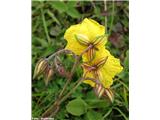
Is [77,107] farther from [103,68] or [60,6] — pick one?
[60,6]

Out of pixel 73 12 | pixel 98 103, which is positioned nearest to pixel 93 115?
pixel 98 103

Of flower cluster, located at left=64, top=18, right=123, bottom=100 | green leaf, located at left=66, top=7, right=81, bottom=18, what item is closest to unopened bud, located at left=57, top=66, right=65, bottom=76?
flower cluster, located at left=64, top=18, right=123, bottom=100

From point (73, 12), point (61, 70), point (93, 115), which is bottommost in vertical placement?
point (93, 115)

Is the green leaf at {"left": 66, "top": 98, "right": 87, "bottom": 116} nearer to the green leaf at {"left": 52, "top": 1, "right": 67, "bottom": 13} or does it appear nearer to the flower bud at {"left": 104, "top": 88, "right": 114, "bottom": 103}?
the flower bud at {"left": 104, "top": 88, "right": 114, "bottom": 103}

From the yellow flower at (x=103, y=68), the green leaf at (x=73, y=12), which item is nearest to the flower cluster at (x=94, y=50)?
the yellow flower at (x=103, y=68)

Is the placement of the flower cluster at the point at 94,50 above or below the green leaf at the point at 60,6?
below

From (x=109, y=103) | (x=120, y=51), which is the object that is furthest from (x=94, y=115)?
(x=120, y=51)

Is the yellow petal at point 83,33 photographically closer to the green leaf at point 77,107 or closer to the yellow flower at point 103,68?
the yellow flower at point 103,68
